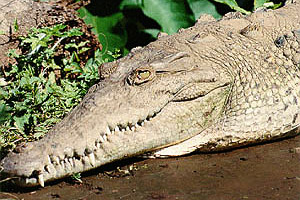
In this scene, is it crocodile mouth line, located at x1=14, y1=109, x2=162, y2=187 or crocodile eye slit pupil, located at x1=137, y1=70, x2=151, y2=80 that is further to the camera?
crocodile eye slit pupil, located at x1=137, y1=70, x2=151, y2=80

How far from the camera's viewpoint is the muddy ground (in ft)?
10.7

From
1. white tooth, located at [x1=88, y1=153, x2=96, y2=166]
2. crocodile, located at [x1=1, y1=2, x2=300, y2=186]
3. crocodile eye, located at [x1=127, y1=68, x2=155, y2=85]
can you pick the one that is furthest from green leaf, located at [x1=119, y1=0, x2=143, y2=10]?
white tooth, located at [x1=88, y1=153, x2=96, y2=166]

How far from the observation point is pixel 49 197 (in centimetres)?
333

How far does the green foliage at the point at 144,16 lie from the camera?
19.2 ft

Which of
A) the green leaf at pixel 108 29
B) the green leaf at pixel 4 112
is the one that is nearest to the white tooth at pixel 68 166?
the green leaf at pixel 4 112

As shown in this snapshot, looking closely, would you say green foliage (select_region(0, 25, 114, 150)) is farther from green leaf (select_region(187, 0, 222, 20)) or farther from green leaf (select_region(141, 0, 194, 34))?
green leaf (select_region(187, 0, 222, 20))

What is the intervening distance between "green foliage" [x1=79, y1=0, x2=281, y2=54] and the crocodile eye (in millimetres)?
2278

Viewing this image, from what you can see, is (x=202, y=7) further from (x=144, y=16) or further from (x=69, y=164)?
(x=69, y=164)

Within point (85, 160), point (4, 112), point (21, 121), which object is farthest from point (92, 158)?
point (4, 112)

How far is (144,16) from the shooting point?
6375mm

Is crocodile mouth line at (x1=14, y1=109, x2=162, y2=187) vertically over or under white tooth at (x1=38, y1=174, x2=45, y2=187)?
over

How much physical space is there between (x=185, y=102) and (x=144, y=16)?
2874 mm

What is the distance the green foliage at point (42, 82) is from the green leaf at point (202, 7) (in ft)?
4.89

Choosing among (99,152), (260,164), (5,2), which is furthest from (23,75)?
(260,164)
